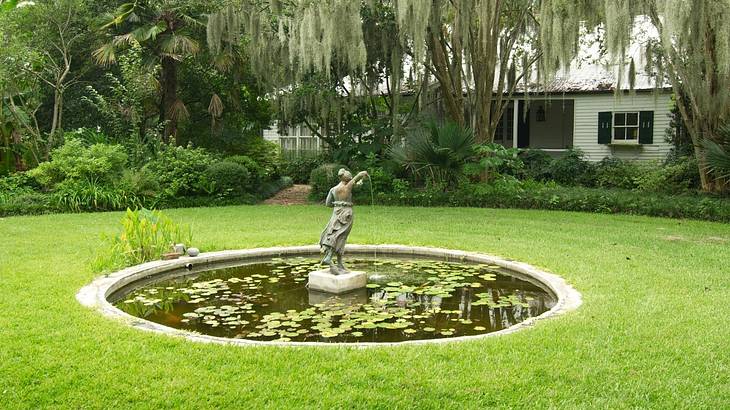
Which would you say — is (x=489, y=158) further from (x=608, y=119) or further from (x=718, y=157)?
(x=608, y=119)

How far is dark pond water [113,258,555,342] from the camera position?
516 cm

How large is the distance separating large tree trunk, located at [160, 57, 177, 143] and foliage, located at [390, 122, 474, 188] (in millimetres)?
6069

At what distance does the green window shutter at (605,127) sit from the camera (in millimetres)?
19609

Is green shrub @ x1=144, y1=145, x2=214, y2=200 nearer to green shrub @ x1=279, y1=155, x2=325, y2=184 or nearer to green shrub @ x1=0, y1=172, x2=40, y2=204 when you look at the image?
green shrub @ x1=0, y1=172, x2=40, y2=204

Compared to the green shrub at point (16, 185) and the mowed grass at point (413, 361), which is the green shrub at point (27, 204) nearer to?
the green shrub at point (16, 185)

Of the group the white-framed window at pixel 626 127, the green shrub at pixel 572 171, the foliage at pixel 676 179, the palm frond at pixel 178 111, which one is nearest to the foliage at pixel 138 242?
the palm frond at pixel 178 111

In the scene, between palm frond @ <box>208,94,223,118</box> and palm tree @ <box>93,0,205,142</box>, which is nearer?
palm tree @ <box>93,0,205,142</box>

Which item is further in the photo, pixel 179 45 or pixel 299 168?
pixel 299 168

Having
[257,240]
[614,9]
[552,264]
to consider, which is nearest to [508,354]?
[552,264]

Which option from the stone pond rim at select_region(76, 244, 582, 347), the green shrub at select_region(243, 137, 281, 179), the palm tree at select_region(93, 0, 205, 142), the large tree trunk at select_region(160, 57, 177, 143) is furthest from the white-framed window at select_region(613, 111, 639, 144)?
the stone pond rim at select_region(76, 244, 582, 347)

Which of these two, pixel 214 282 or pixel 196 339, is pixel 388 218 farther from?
pixel 196 339

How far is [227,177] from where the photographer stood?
14891 mm

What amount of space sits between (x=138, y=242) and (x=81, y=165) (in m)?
7.00

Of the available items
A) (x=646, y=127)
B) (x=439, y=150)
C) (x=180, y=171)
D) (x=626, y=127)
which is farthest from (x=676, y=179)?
(x=180, y=171)
